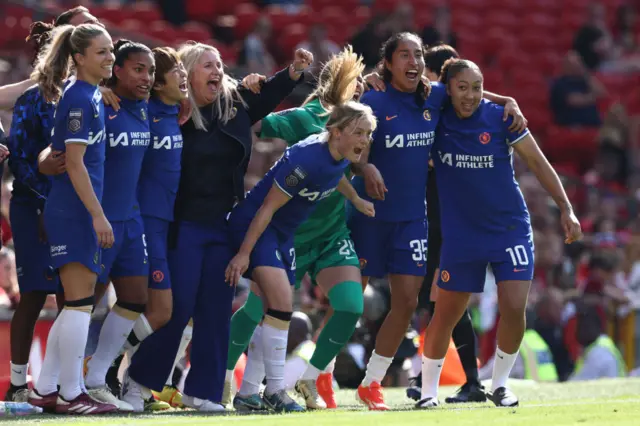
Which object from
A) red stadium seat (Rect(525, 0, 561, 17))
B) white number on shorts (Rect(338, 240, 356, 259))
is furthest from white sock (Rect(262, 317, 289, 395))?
red stadium seat (Rect(525, 0, 561, 17))

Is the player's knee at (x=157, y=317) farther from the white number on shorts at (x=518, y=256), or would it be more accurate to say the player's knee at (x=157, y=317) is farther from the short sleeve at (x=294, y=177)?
the white number on shorts at (x=518, y=256)

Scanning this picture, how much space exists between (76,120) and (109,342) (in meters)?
1.35

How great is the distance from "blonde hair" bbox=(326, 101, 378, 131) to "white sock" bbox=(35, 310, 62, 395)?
195 cm

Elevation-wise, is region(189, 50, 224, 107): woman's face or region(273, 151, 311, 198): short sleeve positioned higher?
region(189, 50, 224, 107): woman's face

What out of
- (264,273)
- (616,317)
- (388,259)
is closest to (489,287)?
(616,317)

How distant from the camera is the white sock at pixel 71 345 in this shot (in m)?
7.17

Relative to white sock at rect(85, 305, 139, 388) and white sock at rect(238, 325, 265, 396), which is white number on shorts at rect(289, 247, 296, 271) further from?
white sock at rect(85, 305, 139, 388)

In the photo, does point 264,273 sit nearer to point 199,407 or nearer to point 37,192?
point 199,407

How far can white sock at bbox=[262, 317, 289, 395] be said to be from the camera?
25.1 ft

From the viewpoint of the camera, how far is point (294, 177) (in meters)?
7.55

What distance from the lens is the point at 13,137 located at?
786 centimetres

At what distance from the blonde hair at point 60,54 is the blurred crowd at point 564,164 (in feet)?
5.89

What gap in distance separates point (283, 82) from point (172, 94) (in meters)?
0.73

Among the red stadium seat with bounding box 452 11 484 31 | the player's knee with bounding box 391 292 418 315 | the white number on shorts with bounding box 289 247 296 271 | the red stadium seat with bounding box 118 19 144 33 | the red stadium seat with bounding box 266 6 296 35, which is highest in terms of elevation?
the red stadium seat with bounding box 452 11 484 31
